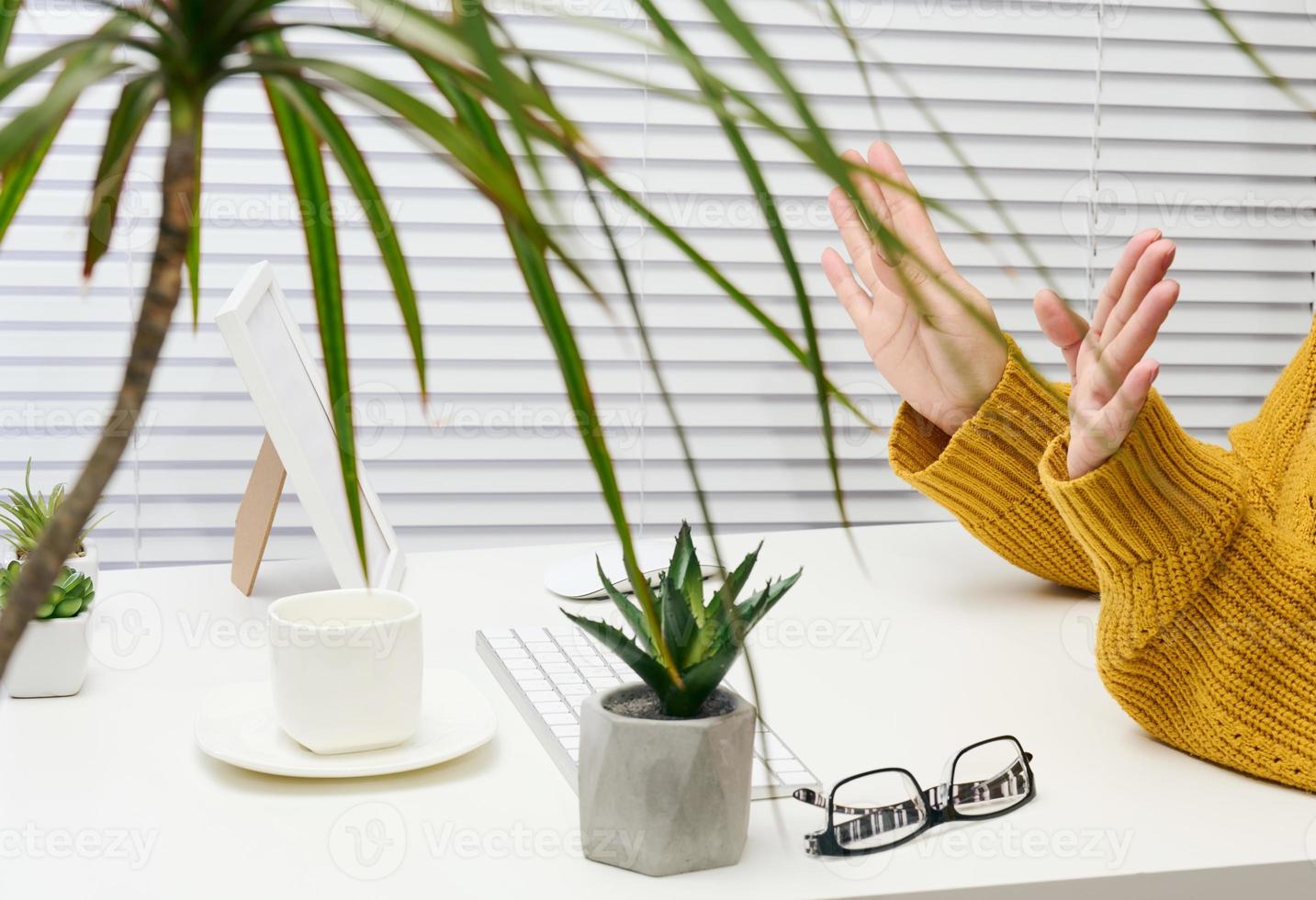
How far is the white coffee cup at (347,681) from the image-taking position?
2.35 feet

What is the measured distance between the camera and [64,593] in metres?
0.84

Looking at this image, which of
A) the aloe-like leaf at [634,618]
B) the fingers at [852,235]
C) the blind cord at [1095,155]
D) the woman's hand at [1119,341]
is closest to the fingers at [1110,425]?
the woman's hand at [1119,341]

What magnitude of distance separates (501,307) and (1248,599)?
1222 mm

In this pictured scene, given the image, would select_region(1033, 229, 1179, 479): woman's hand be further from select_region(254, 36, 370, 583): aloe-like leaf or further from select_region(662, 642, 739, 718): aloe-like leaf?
select_region(254, 36, 370, 583): aloe-like leaf

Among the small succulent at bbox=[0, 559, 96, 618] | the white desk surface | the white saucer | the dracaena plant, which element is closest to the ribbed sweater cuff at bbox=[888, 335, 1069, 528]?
the white desk surface

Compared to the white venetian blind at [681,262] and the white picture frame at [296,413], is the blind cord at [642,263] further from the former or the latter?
the white picture frame at [296,413]

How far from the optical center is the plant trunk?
0.28 m

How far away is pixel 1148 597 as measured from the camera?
2.61 feet

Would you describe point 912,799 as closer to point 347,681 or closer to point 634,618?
point 634,618

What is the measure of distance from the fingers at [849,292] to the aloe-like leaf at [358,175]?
84 cm

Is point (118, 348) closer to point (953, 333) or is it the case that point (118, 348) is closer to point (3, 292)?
point (3, 292)

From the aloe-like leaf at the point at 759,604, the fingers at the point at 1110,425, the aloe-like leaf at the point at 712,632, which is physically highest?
the fingers at the point at 1110,425

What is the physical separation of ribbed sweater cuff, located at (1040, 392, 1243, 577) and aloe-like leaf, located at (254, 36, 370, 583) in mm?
578

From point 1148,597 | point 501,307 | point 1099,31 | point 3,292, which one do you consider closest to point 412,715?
point 1148,597
